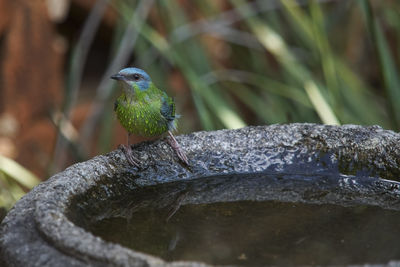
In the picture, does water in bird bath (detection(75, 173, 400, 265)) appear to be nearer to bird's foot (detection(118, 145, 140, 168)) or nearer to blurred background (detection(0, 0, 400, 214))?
bird's foot (detection(118, 145, 140, 168))

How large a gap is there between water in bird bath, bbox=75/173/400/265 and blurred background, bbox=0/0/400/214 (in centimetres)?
91

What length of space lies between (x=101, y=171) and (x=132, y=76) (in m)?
0.74

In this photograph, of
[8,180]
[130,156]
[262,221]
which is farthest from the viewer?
[8,180]

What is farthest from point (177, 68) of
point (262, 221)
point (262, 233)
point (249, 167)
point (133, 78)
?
point (262, 233)

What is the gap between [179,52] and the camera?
4.35 metres

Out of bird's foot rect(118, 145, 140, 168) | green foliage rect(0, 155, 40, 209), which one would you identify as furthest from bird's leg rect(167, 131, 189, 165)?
green foliage rect(0, 155, 40, 209)

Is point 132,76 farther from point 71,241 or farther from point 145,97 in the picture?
point 71,241

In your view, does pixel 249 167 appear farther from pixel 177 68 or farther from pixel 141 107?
pixel 177 68

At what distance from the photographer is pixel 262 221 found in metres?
2.28

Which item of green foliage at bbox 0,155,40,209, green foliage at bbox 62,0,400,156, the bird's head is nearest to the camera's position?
the bird's head

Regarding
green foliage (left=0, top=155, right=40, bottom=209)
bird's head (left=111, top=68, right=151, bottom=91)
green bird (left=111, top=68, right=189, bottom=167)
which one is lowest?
green foliage (left=0, top=155, right=40, bottom=209)

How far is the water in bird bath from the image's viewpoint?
199cm

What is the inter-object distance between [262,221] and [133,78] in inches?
42.0

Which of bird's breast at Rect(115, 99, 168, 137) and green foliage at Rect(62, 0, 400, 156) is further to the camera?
green foliage at Rect(62, 0, 400, 156)
